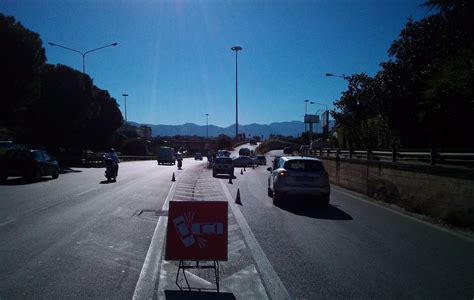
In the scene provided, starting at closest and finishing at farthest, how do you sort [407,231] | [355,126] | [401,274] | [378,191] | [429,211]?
[401,274] → [407,231] → [429,211] → [378,191] → [355,126]

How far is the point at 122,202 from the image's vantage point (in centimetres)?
1645

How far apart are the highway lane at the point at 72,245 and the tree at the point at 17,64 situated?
69.6 feet

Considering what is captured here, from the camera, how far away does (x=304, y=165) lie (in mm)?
17125

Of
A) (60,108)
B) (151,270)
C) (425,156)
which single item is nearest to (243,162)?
(60,108)

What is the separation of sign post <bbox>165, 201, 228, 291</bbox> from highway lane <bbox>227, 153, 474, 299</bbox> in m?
1.06

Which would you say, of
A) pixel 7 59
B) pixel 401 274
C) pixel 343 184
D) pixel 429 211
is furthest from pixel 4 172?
pixel 401 274

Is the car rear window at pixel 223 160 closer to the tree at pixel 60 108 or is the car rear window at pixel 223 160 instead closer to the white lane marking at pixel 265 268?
the tree at pixel 60 108

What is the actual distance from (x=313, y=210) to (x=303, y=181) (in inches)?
48.7

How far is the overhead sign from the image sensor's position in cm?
691

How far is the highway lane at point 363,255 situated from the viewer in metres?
6.60

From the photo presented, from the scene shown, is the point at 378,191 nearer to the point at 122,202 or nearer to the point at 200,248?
the point at 122,202

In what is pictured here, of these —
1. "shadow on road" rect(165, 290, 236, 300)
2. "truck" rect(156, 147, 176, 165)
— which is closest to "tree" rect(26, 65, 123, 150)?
"truck" rect(156, 147, 176, 165)

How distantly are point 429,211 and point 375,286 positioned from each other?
8.66m

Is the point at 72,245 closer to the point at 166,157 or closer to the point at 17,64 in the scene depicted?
the point at 17,64
